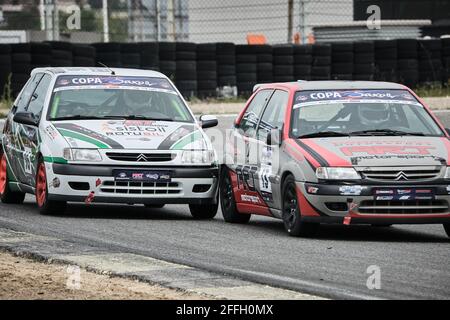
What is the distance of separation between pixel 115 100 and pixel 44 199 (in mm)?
1534

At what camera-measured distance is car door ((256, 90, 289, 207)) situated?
1221 cm

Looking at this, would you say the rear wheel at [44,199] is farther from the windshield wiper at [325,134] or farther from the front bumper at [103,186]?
the windshield wiper at [325,134]

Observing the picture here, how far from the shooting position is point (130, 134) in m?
13.5

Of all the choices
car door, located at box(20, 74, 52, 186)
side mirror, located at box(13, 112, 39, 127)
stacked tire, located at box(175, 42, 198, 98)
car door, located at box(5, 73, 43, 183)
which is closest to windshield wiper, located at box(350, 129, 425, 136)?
car door, located at box(20, 74, 52, 186)

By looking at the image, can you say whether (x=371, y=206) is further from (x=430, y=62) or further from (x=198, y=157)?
(x=430, y=62)

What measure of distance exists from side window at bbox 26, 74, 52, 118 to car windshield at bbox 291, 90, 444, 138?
10.9 feet

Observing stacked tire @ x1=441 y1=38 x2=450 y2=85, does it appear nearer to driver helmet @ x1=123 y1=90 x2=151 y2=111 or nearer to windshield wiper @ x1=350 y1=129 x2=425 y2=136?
driver helmet @ x1=123 y1=90 x2=151 y2=111

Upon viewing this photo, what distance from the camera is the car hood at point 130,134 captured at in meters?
13.4

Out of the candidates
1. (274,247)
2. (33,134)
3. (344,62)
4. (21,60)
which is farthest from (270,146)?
(344,62)

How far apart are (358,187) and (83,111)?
4031 mm

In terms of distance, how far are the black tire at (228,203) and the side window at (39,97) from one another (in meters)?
2.20

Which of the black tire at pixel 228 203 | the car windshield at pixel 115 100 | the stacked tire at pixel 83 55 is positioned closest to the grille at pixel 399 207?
the black tire at pixel 228 203

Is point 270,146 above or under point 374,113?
under
